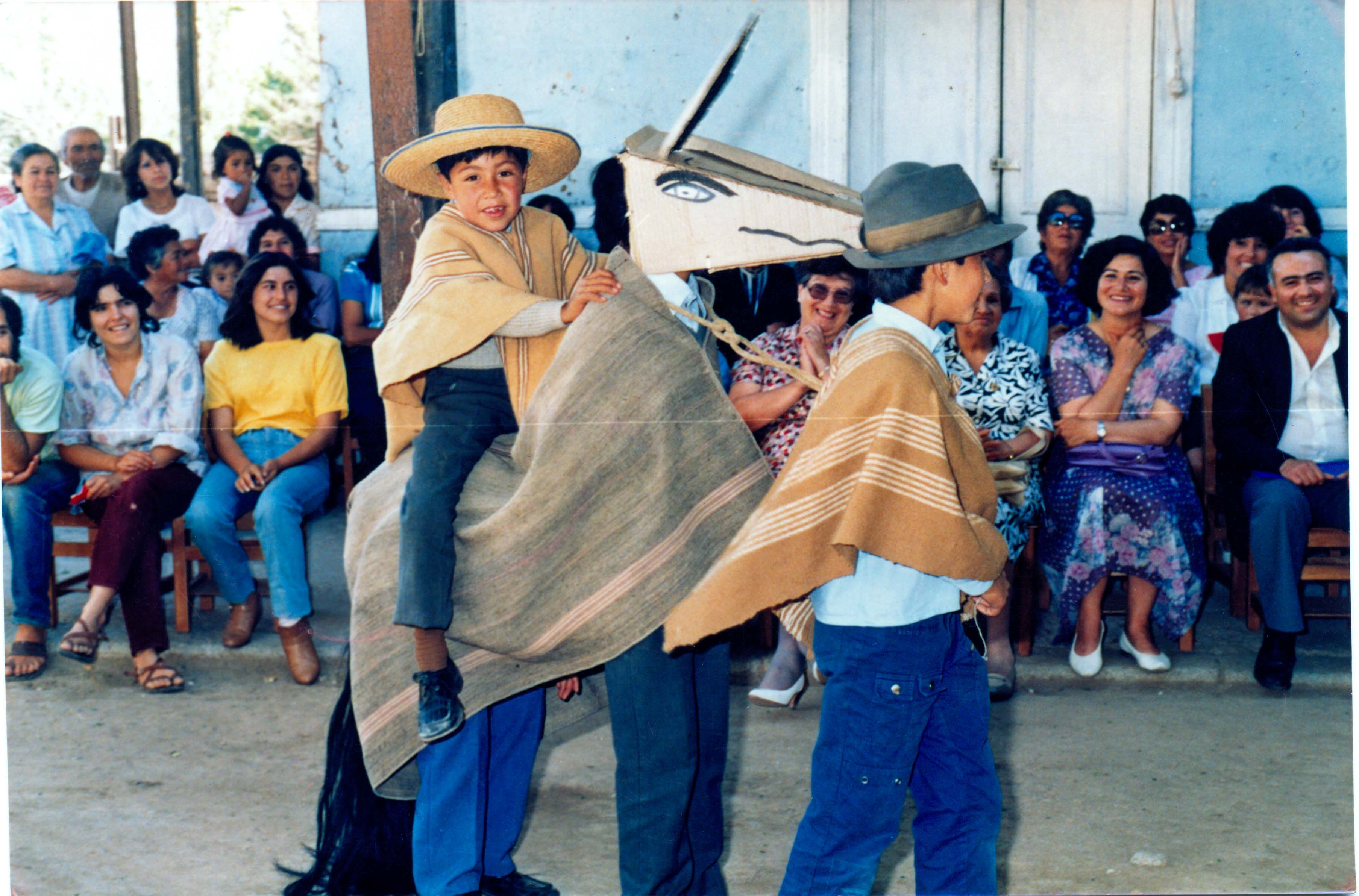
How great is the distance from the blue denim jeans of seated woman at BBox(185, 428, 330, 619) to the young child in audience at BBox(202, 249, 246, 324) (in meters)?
0.31

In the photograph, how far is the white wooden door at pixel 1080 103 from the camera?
2869mm

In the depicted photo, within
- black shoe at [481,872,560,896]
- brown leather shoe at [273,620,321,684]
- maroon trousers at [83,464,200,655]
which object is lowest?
black shoe at [481,872,560,896]

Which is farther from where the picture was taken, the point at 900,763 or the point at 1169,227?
the point at 1169,227

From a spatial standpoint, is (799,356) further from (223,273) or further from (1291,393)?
(223,273)

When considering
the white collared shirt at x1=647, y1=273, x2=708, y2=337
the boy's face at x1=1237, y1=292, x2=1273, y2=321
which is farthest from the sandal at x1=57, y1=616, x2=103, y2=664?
the boy's face at x1=1237, y1=292, x2=1273, y2=321

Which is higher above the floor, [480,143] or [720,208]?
[480,143]

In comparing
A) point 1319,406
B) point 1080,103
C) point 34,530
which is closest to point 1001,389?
point 1080,103

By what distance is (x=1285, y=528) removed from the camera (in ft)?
12.4

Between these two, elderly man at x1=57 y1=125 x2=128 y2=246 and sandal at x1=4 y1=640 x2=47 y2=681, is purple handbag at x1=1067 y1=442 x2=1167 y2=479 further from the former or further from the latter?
sandal at x1=4 y1=640 x2=47 y2=681

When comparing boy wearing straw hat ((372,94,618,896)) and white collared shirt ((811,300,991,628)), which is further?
boy wearing straw hat ((372,94,618,896))

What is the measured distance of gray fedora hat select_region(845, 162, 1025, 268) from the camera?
8.00 ft

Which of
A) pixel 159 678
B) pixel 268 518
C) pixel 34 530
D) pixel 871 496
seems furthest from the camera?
pixel 159 678

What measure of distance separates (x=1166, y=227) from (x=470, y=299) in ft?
5.04

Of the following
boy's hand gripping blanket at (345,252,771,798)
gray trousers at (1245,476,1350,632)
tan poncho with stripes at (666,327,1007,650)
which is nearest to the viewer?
tan poncho with stripes at (666,327,1007,650)
